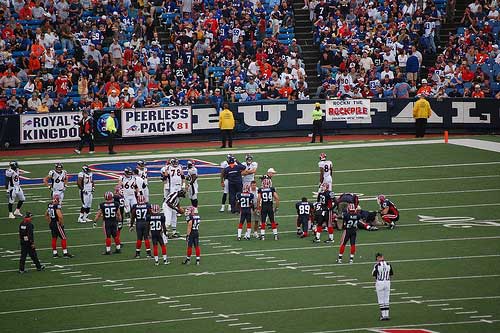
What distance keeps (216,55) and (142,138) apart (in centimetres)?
481

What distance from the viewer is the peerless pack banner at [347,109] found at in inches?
1766

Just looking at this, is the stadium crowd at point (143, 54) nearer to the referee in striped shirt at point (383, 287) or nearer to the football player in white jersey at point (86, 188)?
the football player in white jersey at point (86, 188)

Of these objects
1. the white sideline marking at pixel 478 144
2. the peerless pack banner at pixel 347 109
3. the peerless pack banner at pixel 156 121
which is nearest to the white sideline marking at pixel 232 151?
the white sideline marking at pixel 478 144

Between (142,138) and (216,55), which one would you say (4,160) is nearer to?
Answer: (142,138)

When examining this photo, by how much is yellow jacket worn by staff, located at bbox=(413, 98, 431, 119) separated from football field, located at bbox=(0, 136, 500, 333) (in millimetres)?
5721

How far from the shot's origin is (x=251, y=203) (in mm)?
29125

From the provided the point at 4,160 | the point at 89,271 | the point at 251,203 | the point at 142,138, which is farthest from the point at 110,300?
the point at 142,138

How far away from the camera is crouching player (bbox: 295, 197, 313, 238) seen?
29.1 meters

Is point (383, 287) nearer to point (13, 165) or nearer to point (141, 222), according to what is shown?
point (141, 222)

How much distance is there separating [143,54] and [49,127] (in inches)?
209

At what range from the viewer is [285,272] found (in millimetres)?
26078

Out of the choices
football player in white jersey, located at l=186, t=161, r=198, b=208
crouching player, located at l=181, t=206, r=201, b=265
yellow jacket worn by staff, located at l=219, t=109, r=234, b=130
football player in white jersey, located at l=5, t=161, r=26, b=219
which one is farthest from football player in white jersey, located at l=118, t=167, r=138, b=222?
yellow jacket worn by staff, located at l=219, t=109, r=234, b=130

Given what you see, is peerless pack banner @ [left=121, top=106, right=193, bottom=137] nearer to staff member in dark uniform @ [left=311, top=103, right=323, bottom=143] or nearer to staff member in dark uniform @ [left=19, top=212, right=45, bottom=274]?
staff member in dark uniform @ [left=311, top=103, right=323, bottom=143]

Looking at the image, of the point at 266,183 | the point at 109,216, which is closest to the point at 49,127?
the point at 109,216
